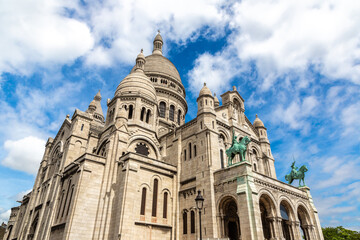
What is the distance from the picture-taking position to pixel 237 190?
2286cm

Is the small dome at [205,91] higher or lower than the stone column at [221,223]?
higher

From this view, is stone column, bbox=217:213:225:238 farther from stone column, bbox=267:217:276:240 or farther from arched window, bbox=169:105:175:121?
arched window, bbox=169:105:175:121

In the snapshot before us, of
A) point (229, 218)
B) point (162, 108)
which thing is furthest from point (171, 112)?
point (229, 218)

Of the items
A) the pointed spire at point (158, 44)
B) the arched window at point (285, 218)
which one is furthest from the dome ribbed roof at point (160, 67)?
the arched window at point (285, 218)

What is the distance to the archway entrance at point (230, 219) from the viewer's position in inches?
973

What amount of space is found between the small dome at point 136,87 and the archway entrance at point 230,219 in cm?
2018

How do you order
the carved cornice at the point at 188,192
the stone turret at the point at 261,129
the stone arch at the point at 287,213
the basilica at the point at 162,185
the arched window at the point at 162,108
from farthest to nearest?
the arched window at the point at 162,108, the stone turret at the point at 261,129, the carved cornice at the point at 188,192, the stone arch at the point at 287,213, the basilica at the point at 162,185

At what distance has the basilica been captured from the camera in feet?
78.1

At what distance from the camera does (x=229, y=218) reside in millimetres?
26172

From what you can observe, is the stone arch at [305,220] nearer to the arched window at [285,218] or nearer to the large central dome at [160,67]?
the arched window at [285,218]

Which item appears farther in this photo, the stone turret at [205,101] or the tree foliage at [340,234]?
the tree foliage at [340,234]

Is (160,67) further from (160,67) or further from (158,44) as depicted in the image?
(158,44)

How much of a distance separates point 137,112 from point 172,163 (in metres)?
9.20

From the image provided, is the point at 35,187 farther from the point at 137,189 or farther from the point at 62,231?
the point at 137,189
